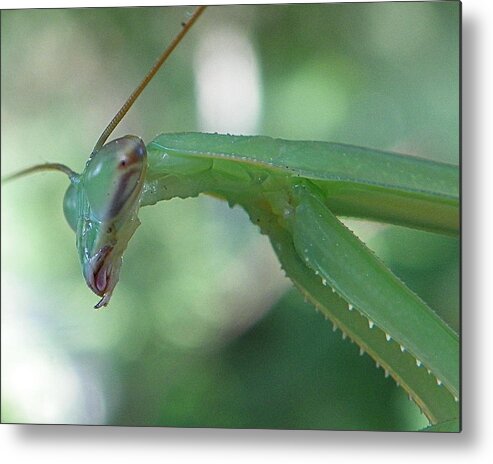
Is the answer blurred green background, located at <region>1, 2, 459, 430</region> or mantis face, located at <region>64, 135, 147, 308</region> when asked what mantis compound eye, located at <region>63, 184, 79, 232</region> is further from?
blurred green background, located at <region>1, 2, 459, 430</region>

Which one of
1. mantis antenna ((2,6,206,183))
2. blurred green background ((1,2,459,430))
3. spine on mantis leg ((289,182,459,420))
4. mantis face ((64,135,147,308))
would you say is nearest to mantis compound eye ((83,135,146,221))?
mantis face ((64,135,147,308))

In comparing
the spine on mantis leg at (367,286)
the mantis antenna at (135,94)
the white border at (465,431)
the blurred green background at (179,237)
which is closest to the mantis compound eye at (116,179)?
the mantis antenna at (135,94)

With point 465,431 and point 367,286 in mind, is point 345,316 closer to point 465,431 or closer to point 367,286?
point 367,286

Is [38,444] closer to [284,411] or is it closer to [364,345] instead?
[284,411]

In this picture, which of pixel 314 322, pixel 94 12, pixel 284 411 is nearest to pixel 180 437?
pixel 284 411

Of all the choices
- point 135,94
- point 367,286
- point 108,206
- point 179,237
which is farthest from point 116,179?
point 179,237

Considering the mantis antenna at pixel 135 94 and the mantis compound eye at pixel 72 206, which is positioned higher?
the mantis antenna at pixel 135 94

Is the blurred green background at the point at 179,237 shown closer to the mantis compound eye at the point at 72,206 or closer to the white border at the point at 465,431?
the white border at the point at 465,431
